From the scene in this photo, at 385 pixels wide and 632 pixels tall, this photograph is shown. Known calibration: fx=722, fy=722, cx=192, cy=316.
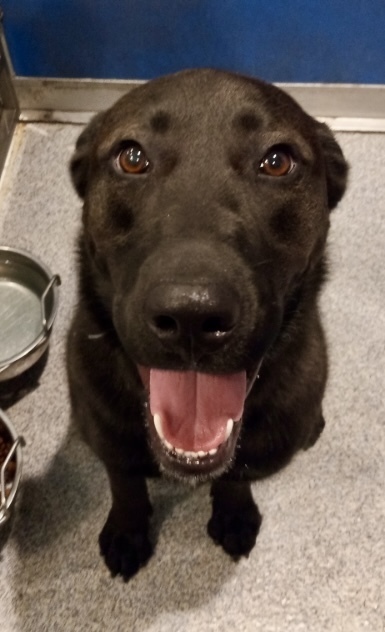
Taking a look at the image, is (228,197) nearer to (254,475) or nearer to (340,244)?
(254,475)

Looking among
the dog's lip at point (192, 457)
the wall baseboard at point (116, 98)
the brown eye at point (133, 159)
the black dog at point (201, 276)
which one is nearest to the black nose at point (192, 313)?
the black dog at point (201, 276)

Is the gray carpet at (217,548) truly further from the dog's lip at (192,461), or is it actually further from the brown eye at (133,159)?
the brown eye at (133,159)

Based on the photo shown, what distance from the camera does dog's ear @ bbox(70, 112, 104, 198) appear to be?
1.34 meters

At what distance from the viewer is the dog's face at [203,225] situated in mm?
982

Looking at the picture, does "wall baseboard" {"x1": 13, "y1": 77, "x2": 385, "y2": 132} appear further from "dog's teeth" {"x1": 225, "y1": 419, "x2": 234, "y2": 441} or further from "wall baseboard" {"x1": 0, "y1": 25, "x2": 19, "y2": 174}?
"dog's teeth" {"x1": 225, "y1": 419, "x2": 234, "y2": 441}

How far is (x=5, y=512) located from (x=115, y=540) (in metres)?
0.27

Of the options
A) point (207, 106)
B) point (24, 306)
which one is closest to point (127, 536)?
point (24, 306)

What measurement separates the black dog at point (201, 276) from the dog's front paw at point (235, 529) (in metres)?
0.27

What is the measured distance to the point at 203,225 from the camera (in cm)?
101

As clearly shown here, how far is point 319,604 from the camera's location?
5.24 ft

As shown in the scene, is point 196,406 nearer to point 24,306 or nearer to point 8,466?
point 8,466

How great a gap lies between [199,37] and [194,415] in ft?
4.82

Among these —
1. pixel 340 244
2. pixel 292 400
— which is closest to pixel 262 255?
pixel 292 400

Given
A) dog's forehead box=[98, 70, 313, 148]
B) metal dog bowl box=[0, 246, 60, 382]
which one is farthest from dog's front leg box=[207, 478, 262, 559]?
dog's forehead box=[98, 70, 313, 148]
